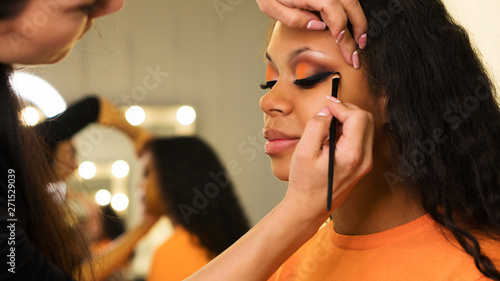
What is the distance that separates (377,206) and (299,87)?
23 centimetres

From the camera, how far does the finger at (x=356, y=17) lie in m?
0.74

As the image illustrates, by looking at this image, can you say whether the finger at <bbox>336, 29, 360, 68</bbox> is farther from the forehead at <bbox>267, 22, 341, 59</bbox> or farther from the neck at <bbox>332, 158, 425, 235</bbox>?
the neck at <bbox>332, 158, 425, 235</bbox>

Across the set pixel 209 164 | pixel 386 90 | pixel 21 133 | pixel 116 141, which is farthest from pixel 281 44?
pixel 116 141

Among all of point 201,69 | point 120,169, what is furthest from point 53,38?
point 201,69

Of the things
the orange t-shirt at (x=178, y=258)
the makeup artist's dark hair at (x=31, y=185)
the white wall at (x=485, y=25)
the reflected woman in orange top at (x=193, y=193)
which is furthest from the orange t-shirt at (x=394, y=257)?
the reflected woman in orange top at (x=193, y=193)

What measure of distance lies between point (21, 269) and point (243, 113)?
2550 millimetres

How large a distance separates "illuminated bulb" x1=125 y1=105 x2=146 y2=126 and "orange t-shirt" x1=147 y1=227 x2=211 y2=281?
1.23 m

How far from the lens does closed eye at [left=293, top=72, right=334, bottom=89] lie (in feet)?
2.50

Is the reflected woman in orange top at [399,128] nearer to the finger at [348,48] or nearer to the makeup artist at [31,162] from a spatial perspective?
the finger at [348,48]

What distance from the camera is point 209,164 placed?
6.19ft

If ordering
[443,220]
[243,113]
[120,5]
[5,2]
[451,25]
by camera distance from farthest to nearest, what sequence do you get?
[243,113] < [451,25] < [443,220] < [120,5] < [5,2]

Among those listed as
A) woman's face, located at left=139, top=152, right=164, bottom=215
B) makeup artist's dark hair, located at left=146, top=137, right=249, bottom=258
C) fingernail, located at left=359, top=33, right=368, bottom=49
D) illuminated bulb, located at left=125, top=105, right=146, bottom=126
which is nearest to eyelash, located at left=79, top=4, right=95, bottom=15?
fingernail, located at left=359, top=33, right=368, bottom=49

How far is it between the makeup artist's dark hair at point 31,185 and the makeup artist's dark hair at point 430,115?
20.0 inches

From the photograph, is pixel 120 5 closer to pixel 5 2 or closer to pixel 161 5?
pixel 5 2
